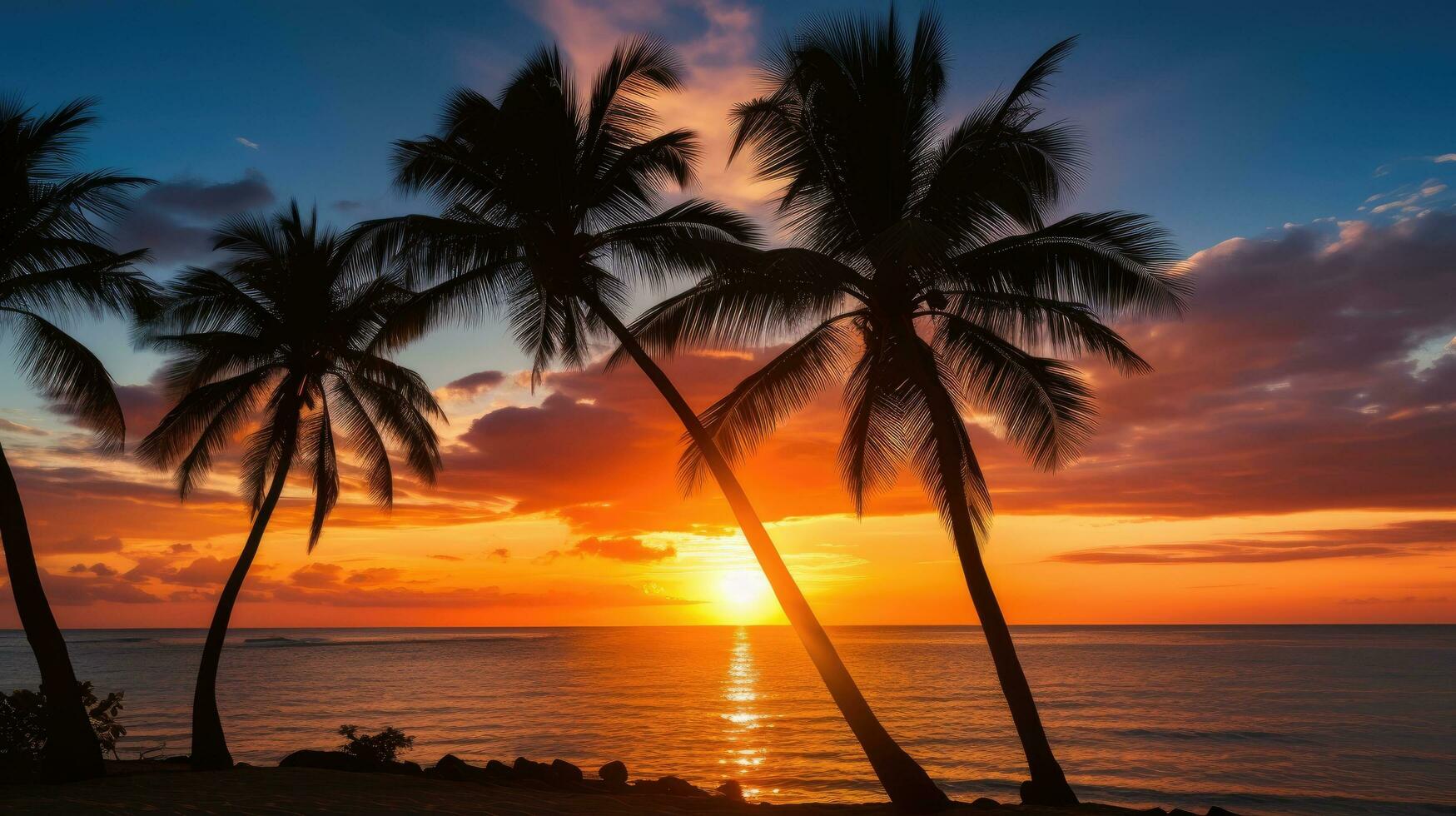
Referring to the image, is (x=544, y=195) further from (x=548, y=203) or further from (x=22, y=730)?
(x=22, y=730)

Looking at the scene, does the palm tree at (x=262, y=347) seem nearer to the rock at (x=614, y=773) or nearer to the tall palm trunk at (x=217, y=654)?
the tall palm trunk at (x=217, y=654)

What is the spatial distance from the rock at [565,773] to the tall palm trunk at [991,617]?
720 cm

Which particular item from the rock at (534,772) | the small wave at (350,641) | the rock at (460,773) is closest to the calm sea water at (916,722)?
the rock at (534,772)

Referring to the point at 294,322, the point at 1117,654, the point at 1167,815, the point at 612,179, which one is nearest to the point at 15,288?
the point at 294,322

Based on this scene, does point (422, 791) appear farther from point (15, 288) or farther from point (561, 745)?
point (561, 745)

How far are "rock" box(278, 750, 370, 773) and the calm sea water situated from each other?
7.01m

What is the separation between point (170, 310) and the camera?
16.9 metres

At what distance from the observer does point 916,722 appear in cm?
3030

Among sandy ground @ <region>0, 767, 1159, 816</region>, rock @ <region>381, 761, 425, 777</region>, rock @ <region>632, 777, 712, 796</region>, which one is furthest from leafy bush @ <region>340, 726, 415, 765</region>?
rock @ <region>632, 777, 712, 796</region>

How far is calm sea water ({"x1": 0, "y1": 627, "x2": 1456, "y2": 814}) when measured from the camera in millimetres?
19406

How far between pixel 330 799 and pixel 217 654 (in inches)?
291

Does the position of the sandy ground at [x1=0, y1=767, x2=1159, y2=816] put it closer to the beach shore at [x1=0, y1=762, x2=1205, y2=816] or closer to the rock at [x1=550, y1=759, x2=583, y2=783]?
the beach shore at [x1=0, y1=762, x2=1205, y2=816]

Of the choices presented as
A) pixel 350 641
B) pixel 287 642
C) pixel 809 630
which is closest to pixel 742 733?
pixel 809 630

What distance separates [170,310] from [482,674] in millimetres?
44401
